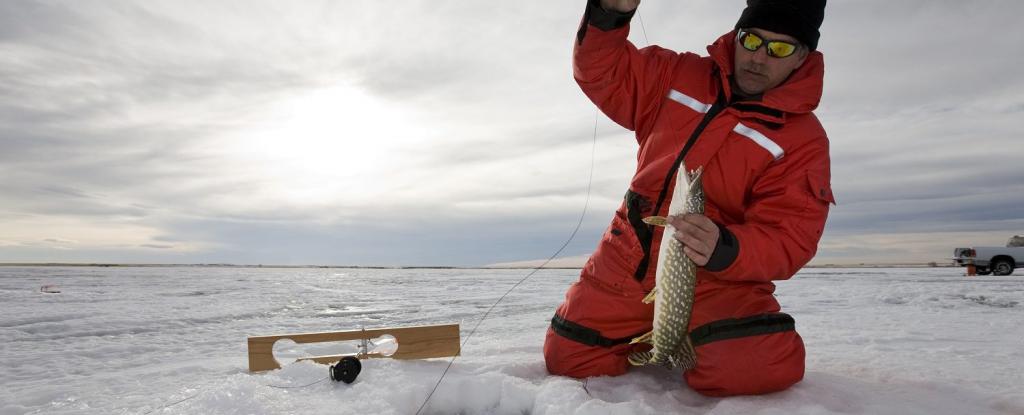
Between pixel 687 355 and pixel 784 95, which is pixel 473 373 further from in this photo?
pixel 784 95

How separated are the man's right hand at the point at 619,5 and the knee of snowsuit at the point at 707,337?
137cm

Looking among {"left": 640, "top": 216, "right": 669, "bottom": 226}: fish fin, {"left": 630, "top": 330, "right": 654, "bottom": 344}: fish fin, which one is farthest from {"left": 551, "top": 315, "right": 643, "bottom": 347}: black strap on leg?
{"left": 640, "top": 216, "right": 669, "bottom": 226}: fish fin

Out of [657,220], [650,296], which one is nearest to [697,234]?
[657,220]

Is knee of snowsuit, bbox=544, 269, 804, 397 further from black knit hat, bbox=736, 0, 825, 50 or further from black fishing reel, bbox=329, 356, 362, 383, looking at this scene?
black knit hat, bbox=736, 0, 825, 50

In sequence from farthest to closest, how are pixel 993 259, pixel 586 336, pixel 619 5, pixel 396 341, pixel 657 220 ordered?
1. pixel 993 259
2. pixel 396 341
3. pixel 586 336
4. pixel 619 5
5. pixel 657 220

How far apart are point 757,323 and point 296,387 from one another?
2.20m

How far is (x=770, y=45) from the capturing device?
8.45ft

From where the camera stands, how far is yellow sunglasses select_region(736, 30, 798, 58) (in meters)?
2.56

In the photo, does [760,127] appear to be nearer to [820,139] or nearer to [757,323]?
[820,139]

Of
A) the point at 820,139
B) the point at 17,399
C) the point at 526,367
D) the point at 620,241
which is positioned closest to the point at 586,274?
the point at 620,241

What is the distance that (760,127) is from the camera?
8.59ft

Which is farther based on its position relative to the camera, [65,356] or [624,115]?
[65,356]

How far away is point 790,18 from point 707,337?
60.4 inches

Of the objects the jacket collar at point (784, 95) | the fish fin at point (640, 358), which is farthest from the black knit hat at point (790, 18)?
the fish fin at point (640, 358)
